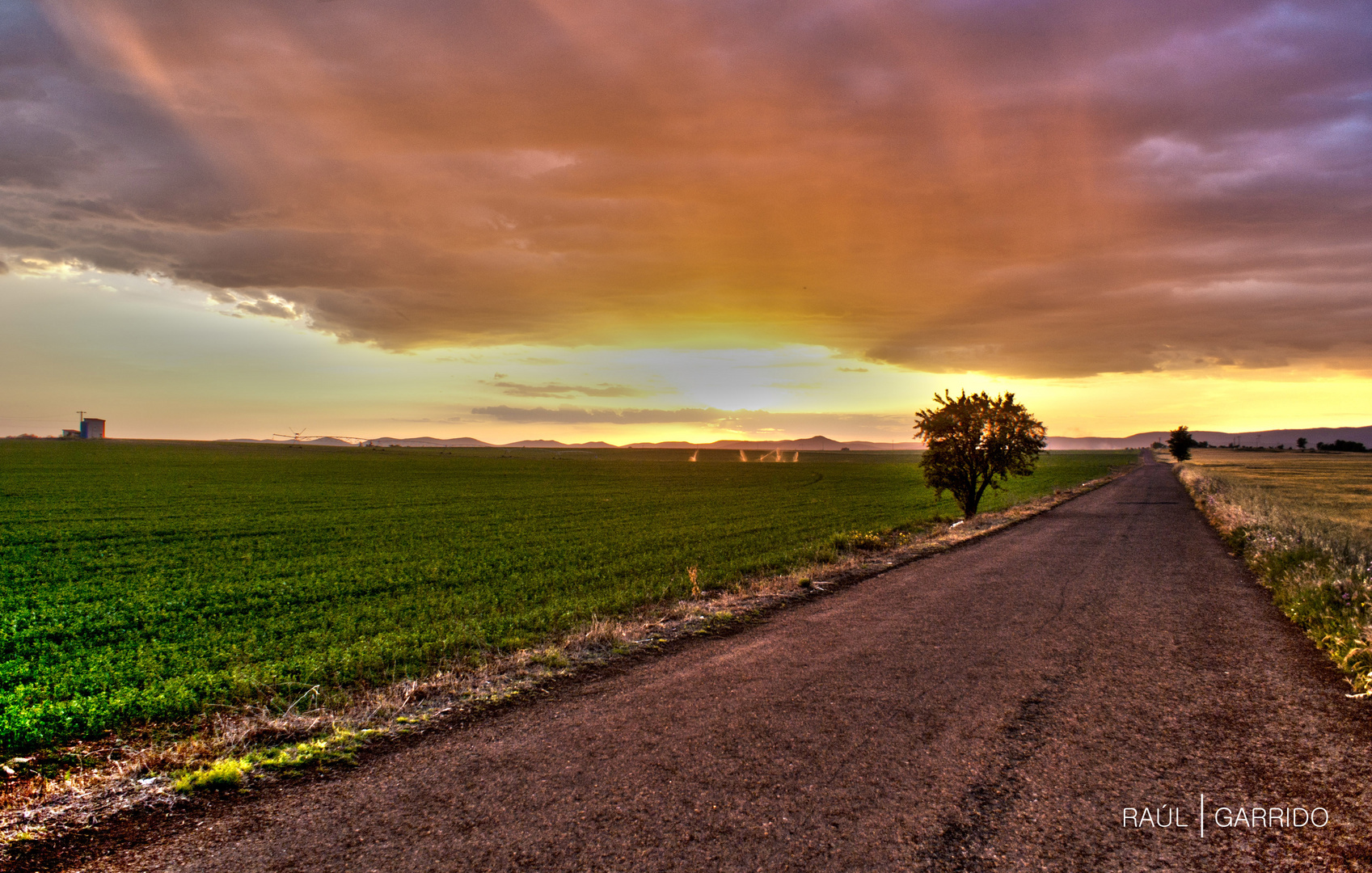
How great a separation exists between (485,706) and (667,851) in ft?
11.3

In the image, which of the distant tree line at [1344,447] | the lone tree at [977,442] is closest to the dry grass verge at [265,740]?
the lone tree at [977,442]

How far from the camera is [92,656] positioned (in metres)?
9.77

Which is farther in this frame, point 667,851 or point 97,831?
point 97,831

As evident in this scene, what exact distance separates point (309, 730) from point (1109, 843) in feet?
23.3

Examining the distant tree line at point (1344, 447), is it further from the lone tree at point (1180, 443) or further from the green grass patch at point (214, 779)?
the green grass patch at point (214, 779)

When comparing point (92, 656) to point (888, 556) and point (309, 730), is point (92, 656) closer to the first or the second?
point (309, 730)

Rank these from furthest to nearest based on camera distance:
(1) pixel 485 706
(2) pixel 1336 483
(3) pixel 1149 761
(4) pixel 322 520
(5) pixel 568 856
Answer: (2) pixel 1336 483, (4) pixel 322 520, (1) pixel 485 706, (3) pixel 1149 761, (5) pixel 568 856

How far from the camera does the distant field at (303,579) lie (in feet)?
28.4

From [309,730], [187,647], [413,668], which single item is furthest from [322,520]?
[309,730]

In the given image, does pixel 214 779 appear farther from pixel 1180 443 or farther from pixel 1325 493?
pixel 1180 443

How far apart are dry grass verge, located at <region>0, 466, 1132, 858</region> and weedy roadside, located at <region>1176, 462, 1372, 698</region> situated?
8.08 m

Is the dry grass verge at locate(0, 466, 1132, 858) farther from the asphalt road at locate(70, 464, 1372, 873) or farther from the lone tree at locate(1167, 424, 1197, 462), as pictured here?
the lone tree at locate(1167, 424, 1197, 462)

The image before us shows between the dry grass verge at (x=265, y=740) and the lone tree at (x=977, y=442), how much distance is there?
20.1 meters

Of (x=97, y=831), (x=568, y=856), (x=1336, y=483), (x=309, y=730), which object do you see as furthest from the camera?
(x=1336, y=483)
